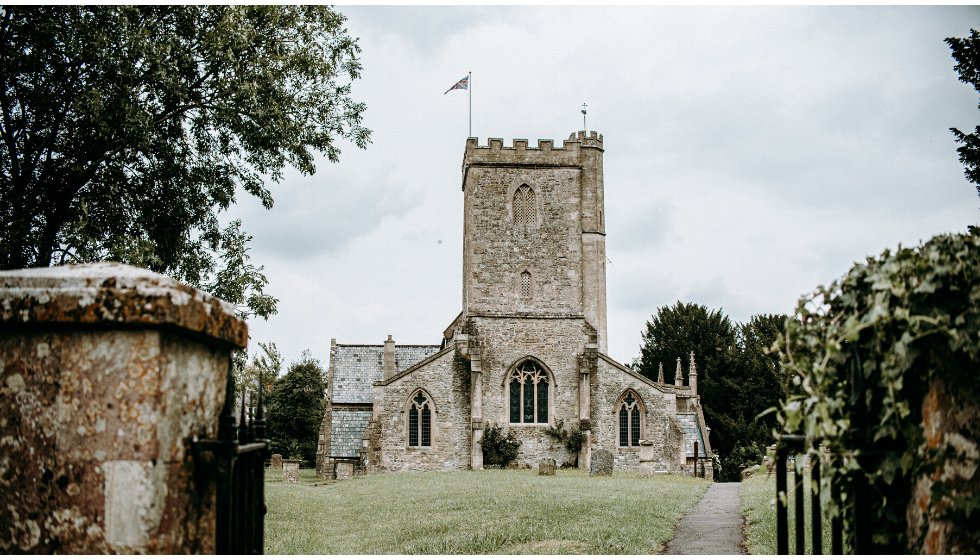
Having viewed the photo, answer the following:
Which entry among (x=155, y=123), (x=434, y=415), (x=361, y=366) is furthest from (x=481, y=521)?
(x=361, y=366)

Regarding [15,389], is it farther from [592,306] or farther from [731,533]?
[592,306]

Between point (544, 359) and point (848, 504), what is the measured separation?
3529 cm

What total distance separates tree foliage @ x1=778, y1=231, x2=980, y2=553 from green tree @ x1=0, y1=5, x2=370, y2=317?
11.8 meters

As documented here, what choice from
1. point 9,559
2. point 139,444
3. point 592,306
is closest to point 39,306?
point 139,444

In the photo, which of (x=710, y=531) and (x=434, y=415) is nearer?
(x=710, y=531)

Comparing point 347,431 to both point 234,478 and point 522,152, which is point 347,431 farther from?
point 234,478

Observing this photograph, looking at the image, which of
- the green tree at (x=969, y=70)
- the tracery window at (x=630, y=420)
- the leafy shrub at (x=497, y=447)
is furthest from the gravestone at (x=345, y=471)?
the green tree at (x=969, y=70)

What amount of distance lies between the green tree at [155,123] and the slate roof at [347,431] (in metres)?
25.6

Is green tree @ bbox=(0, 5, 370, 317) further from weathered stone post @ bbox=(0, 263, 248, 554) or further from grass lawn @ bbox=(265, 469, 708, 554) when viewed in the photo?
weathered stone post @ bbox=(0, 263, 248, 554)

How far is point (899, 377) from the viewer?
9.12 ft

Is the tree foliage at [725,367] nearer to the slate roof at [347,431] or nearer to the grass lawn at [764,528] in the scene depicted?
the slate roof at [347,431]

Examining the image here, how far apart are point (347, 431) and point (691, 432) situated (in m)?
17.5

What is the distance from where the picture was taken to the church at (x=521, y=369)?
37375 millimetres

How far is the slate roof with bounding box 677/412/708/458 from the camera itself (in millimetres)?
40625
